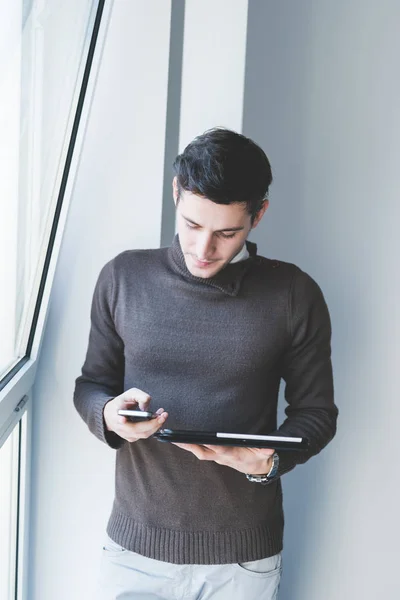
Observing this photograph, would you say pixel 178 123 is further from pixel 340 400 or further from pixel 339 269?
pixel 340 400

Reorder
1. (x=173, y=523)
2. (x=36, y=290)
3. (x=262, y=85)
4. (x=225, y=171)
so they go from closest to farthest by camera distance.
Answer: (x=225, y=171) → (x=173, y=523) → (x=36, y=290) → (x=262, y=85)

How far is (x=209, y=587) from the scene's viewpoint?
144 centimetres

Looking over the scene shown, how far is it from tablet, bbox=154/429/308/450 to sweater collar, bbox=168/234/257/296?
0.33 m

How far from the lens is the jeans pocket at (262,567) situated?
1.45 metres

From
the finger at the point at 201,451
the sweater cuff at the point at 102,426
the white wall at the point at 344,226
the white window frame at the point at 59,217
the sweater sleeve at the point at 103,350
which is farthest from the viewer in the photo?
the white wall at the point at 344,226

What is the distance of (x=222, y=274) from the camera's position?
4.79 ft

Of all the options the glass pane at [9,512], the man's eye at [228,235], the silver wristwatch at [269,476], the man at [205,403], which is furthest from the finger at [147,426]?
the glass pane at [9,512]

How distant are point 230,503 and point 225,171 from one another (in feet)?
2.05

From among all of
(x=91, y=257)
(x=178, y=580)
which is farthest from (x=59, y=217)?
(x=178, y=580)

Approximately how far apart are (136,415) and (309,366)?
1.29 feet

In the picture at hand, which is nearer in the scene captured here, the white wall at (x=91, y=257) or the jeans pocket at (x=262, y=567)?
the jeans pocket at (x=262, y=567)

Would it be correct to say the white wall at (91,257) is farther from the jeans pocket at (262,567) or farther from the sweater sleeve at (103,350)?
the jeans pocket at (262,567)

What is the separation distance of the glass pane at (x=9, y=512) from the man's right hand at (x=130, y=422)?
0.41 meters

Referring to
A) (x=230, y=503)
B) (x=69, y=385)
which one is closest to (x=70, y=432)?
(x=69, y=385)
